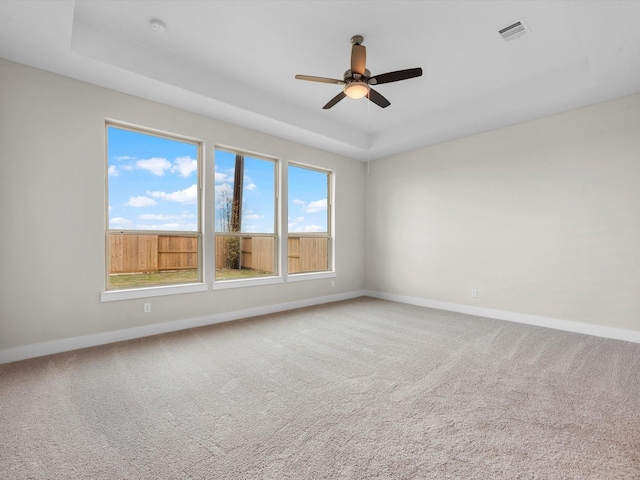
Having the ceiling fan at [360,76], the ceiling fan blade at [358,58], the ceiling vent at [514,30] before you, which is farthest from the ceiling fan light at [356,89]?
the ceiling vent at [514,30]

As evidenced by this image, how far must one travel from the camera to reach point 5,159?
293cm

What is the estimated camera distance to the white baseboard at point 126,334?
300cm

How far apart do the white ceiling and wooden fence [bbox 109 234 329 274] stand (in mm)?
1749

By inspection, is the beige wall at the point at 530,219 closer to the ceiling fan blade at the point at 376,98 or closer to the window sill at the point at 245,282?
→ the ceiling fan blade at the point at 376,98

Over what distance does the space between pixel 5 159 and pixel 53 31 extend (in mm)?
1298

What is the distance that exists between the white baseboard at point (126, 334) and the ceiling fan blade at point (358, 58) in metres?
3.52

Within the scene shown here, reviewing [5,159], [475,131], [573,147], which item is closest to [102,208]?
[5,159]

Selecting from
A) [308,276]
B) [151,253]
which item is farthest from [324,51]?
[308,276]

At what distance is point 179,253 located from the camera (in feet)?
13.6

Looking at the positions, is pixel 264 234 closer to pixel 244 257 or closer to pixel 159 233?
pixel 244 257

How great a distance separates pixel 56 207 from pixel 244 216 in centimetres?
225

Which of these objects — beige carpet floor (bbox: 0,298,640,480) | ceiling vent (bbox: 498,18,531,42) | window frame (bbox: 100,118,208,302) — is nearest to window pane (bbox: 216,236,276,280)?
window frame (bbox: 100,118,208,302)

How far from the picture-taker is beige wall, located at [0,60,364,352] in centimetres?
296

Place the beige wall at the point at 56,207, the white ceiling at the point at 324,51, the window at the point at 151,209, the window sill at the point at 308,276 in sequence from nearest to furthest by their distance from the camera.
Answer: the white ceiling at the point at 324,51, the beige wall at the point at 56,207, the window at the point at 151,209, the window sill at the point at 308,276
